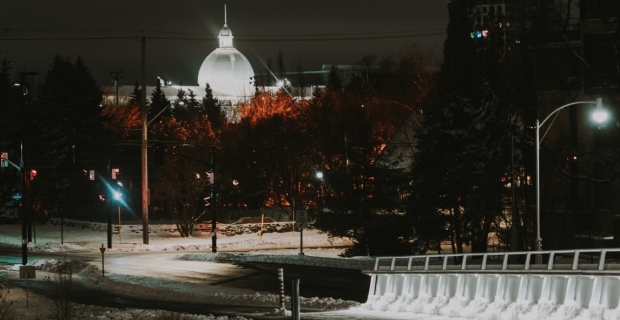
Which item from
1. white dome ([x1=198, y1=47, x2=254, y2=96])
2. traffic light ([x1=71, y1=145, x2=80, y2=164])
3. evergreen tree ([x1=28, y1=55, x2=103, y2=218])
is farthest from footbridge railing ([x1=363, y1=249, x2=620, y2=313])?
white dome ([x1=198, y1=47, x2=254, y2=96])

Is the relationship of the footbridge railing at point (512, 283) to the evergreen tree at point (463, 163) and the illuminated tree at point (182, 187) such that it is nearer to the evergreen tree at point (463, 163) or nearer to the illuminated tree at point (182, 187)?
the evergreen tree at point (463, 163)

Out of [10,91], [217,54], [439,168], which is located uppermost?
[217,54]

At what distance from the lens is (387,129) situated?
3413 inches

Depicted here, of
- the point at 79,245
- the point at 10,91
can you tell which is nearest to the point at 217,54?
the point at 10,91

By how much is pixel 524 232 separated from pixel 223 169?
1526 inches

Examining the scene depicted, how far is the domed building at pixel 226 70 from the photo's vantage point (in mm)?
182125

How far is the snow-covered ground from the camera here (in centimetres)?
2975

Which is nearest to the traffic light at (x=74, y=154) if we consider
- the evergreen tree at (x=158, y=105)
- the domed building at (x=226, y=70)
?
the evergreen tree at (x=158, y=105)

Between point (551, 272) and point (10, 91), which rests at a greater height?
point (10, 91)

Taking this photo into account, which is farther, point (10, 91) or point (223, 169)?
point (10, 91)

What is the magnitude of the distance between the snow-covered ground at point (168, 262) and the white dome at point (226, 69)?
103 m

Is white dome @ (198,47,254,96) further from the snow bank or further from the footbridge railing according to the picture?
the footbridge railing

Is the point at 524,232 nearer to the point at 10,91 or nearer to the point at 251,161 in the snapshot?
the point at 251,161

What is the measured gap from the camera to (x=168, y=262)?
152 feet
